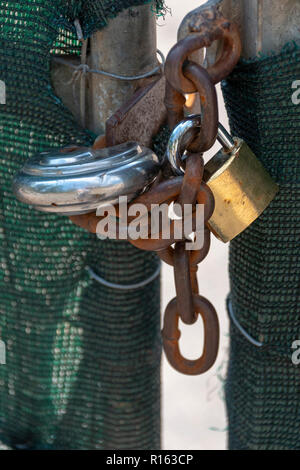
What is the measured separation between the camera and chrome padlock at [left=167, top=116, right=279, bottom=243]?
104cm

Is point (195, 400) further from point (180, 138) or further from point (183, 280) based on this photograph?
point (180, 138)

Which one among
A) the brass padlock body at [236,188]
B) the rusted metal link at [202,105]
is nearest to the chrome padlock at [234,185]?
the brass padlock body at [236,188]

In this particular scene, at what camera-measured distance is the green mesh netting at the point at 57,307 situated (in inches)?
47.3

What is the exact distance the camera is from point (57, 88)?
123 cm

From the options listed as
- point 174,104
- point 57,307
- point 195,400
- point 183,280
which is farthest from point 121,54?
point 195,400

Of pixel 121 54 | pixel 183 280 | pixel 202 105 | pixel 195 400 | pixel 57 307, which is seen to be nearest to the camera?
pixel 202 105

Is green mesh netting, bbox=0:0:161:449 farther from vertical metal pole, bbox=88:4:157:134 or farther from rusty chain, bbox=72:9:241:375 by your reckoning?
rusty chain, bbox=72:9:241:375

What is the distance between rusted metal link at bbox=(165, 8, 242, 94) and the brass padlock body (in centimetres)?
14

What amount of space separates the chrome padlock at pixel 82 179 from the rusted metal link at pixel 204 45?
0.39 feet

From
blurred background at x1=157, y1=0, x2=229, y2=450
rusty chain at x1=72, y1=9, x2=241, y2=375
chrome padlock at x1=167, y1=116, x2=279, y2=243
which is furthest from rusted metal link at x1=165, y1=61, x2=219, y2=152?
blurred background at x1=157, y1=0, x2=229, y2=450

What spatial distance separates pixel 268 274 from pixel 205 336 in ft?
0.70

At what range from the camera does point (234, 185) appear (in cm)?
106
